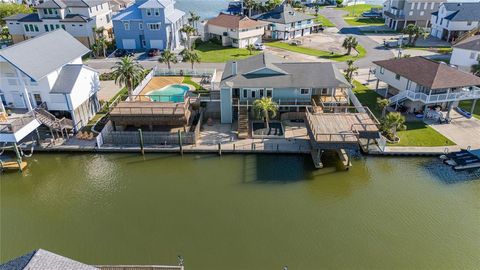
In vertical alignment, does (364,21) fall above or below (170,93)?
above

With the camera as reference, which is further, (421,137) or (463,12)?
(463,12)

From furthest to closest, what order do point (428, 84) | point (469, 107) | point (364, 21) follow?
point (364, 21), point (469, 107), point (428, 84)

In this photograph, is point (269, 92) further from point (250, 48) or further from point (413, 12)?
point (413, 12)

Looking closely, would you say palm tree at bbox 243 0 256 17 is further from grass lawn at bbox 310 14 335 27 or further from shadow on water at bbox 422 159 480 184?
shadow on water at bbox 422 159 480 184

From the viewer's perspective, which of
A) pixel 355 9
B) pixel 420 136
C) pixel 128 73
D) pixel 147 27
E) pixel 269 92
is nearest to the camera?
pixel 420 136

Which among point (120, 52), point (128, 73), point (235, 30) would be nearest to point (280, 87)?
point (128, 73)

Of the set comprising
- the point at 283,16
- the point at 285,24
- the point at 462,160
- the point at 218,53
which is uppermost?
the point at 283,16
